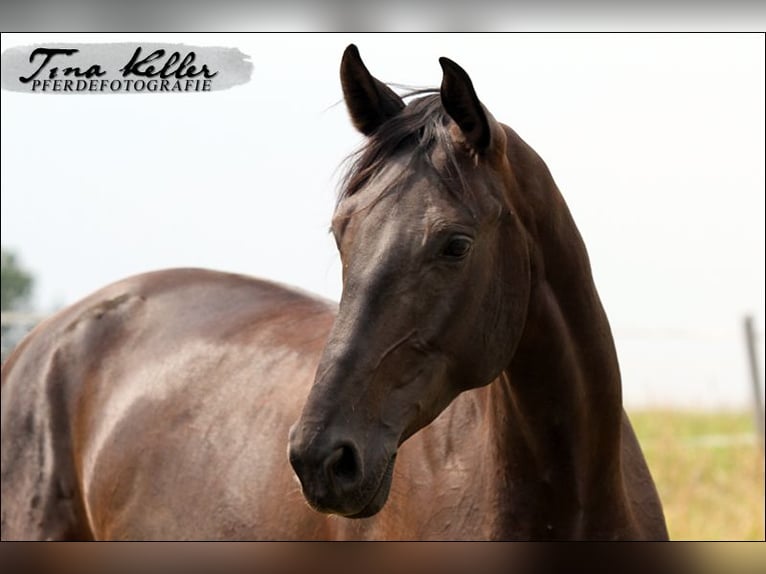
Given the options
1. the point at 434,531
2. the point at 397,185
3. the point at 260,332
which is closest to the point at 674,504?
the point at 260,332

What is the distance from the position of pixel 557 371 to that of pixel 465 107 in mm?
763

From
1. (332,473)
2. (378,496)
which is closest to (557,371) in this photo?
(378,496)

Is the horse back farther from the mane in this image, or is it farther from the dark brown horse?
the mane

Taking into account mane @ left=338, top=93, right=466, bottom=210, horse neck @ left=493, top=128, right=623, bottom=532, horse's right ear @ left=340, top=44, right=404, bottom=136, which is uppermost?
horse's right ear @ left=340, top=44, right=404, bottom=136

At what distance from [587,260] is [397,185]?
0.68m

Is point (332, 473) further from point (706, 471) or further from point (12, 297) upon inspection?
point (706, 471)

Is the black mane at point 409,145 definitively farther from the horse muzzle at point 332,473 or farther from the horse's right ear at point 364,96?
the horse muzzle at point 332,473

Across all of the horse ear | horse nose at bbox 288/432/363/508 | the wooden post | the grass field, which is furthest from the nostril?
the wooden post

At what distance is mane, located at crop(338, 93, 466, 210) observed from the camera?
108 inches

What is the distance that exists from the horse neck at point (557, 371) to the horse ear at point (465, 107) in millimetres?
180

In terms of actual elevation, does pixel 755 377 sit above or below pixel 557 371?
above

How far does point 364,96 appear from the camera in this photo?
9.76 feet

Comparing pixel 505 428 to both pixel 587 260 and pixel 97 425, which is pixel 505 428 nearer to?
pixel 587 260

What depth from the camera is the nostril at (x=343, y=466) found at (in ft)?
7.98
